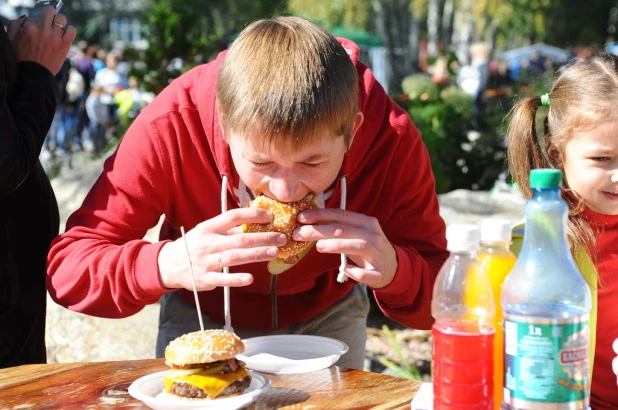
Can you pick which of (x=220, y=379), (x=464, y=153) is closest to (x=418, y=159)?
(x=220, y=379)

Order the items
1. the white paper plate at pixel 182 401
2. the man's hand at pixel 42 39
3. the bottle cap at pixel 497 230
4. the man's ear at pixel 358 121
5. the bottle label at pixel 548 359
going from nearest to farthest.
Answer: the bottle label at pixel 548 359 < the bottle cap at pixel 497 230 < the white paper plate at pixel 182 401 < the man's ear at pixel 358 121 < the man's hand at pixel 42 39

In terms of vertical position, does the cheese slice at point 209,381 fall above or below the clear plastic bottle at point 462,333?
below

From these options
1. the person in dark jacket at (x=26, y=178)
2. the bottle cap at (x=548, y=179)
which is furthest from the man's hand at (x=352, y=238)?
the person in dark jacket at (x=26, y=178)

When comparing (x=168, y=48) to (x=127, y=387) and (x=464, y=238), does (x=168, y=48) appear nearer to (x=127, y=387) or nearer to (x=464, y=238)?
(x=127, y=387)

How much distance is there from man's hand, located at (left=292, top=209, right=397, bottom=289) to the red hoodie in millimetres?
214

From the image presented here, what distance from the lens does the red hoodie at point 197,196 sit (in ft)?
7.94

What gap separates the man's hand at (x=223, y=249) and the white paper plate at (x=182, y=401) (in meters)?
0.25

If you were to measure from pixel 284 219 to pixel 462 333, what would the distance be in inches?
27.0

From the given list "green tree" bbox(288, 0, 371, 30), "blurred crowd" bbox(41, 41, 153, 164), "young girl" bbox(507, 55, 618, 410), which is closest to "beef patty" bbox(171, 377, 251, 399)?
"young girl" bbox(507, 55, 618, 410)

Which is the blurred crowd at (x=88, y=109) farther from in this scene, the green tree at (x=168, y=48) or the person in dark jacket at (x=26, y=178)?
the person in dark jacket at (x=26, y=178)

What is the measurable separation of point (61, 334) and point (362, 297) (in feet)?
7.10

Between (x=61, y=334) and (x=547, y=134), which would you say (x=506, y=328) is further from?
(x=61, y=334)

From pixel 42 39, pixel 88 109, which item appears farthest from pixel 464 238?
pixel 88 109

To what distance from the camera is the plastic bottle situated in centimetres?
170
